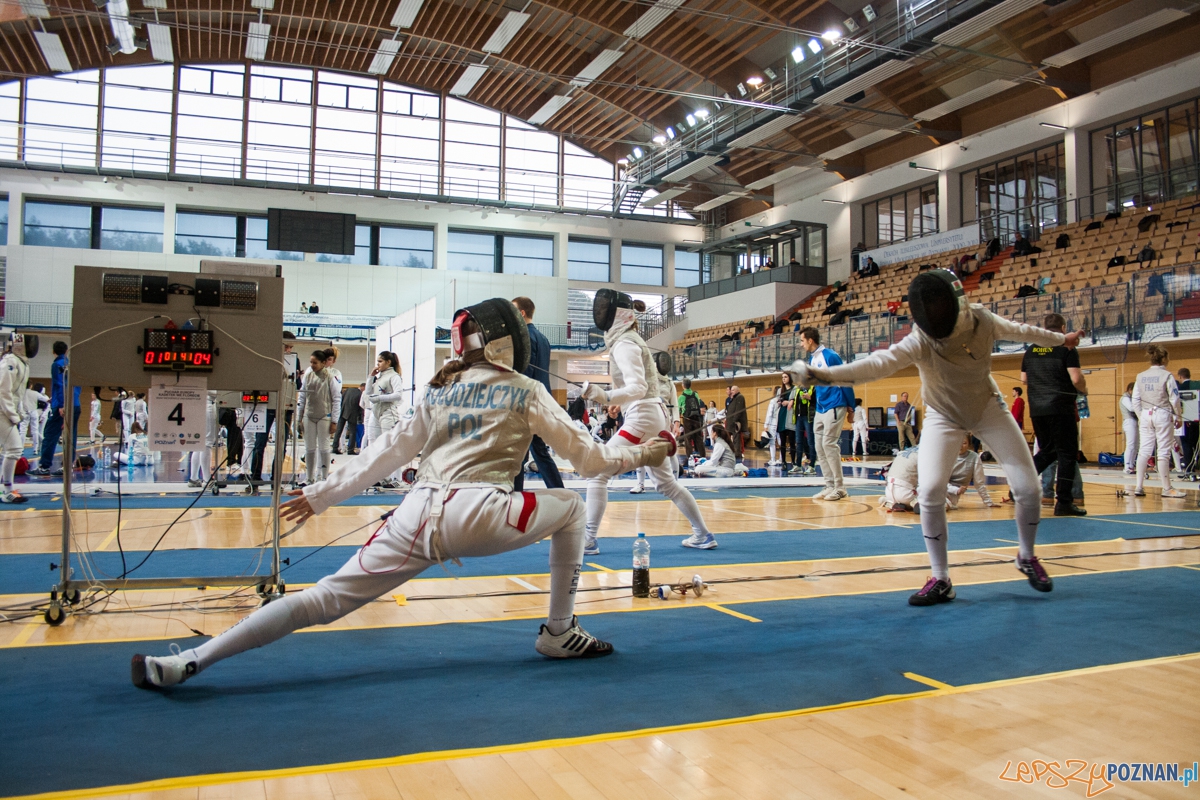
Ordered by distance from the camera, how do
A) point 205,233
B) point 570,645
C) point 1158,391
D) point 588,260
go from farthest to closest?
point 588,260, point 205,233, point 1158,391, point 570,645

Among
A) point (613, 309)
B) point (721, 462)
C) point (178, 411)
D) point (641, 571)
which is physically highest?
point (613, 309)

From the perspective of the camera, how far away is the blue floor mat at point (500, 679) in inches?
80.9

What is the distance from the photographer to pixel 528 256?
3009 cm

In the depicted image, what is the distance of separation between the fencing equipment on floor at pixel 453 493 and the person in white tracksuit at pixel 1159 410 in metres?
8.46

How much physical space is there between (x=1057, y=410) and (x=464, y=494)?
21.5 ft

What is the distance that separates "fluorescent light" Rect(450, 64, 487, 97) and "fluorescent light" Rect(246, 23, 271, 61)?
6065 millimetres

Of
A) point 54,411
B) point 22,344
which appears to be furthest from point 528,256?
point 22,344

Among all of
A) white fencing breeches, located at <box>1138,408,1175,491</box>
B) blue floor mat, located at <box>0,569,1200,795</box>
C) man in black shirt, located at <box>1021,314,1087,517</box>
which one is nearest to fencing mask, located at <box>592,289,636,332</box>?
blue floor mat, located at <box>0,569,1200,795</box>

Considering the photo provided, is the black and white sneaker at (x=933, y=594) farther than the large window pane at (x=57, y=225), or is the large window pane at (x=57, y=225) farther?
the large window pane at (x=57, y=225)

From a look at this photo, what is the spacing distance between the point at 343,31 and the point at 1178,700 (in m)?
26.4

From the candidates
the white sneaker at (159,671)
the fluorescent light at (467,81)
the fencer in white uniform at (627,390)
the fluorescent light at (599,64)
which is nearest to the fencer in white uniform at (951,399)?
the fencer in white uniform at (627,390)

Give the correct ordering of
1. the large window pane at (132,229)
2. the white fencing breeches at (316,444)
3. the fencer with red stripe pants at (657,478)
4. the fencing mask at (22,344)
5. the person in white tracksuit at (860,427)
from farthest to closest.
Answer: the large window pane at (132,229) < the person in white tracksuit at (860,427) < the white fencing breeches at (316,444) < the fencing mask at (22,344) < the fencer with red stripe pants at (657,478)

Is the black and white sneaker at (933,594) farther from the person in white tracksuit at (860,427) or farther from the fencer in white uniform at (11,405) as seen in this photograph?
the person in white tracksuit at (860,427)

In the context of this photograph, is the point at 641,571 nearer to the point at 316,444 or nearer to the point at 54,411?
the point at 316,444
